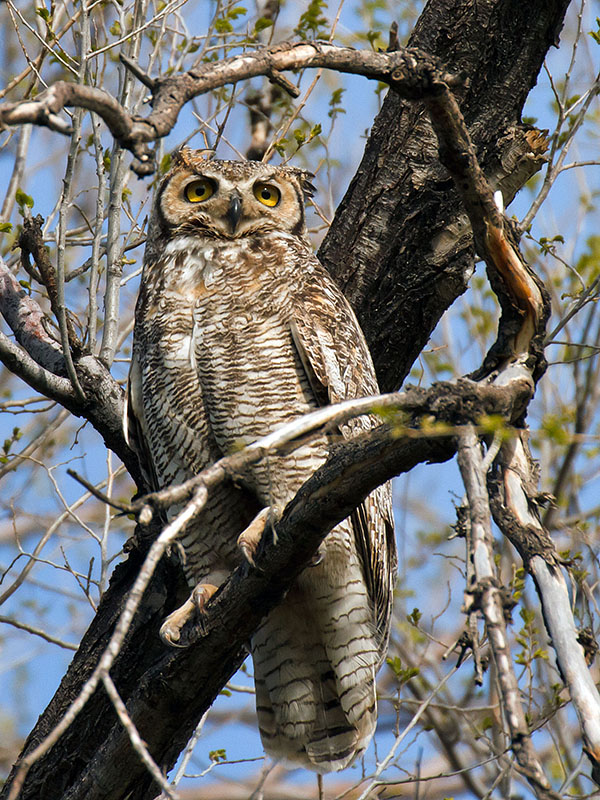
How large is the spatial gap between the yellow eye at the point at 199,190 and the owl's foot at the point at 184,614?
1.41 meters

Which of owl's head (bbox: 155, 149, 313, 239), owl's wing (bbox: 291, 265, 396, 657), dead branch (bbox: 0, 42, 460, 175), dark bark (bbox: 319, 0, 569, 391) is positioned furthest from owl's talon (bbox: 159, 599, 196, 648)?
dead branch (bbox: 0, 42, 460, 175)

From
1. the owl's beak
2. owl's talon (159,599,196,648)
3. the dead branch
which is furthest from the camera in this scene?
the owl's beak

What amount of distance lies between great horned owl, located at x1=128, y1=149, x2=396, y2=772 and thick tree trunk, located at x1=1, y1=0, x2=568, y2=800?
6.8 inches

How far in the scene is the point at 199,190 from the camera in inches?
136

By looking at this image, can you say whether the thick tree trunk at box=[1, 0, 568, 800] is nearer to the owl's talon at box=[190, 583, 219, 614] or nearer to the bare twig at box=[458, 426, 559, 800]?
the owl's talon at box=[190, 583, 219, 614]

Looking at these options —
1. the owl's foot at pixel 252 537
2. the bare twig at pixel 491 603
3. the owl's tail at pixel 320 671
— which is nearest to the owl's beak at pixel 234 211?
the owl's foot at pixel 252 537

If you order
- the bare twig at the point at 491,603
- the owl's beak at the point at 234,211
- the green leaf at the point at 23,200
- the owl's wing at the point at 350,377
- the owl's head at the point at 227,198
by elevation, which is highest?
the green leaf at the point at 23,200

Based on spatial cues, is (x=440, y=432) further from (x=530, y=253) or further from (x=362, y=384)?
(x=530, y=253)

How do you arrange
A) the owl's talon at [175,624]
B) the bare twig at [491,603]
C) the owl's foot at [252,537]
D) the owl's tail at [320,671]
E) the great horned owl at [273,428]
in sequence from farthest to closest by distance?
the owl's tail at [320,671] → the great horned owl at [273,428] → the owl's talon at [175,624] → the owl's foot at [252,537] → the bare twig at [491,603]

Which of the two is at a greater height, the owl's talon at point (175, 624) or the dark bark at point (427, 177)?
the dark bark at point (427, 177)

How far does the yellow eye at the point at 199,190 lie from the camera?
3.42 metres

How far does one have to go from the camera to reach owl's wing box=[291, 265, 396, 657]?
2.94 metres

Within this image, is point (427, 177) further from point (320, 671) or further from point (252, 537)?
point (320, 671)

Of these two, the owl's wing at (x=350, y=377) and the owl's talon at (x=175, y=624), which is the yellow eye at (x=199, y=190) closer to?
the owl's wing at (x=350, y=377)
